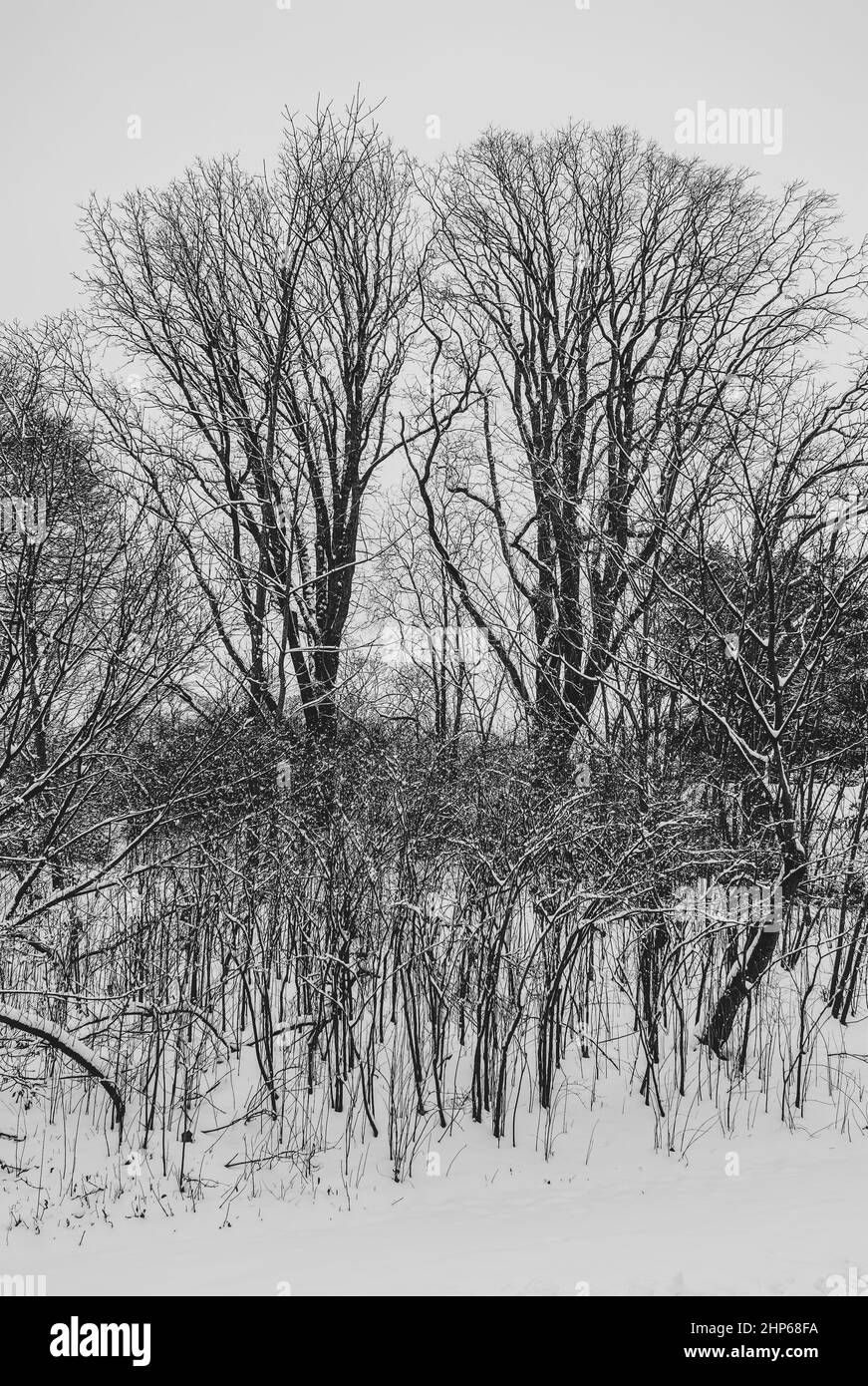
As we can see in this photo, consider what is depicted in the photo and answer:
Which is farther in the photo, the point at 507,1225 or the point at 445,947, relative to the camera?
the point at 445,947

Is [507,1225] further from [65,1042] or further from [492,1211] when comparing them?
[65,1042]

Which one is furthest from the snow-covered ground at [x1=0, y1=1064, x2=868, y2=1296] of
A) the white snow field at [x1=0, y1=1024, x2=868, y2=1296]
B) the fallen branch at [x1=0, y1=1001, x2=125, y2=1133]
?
the fallen branch at [x1=0, y1=1001, x2=125, y2=1133]

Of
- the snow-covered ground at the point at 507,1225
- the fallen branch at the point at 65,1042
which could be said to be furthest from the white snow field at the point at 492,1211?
the fallen branch at the point at 65,1042

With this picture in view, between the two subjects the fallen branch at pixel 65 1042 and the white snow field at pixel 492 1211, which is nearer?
the white snow field at pixel 492 1211

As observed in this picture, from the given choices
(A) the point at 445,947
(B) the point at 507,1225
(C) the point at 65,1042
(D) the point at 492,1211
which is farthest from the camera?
(A) the point at 445,947

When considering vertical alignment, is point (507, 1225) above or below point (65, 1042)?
below

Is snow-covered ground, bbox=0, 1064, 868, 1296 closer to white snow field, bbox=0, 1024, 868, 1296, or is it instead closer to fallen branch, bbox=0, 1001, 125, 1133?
white snow field, bbox=0, 1024, 868, 1296

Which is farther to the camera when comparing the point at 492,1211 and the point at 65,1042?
the point at 65,1042

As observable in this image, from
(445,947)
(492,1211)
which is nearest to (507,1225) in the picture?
(492,1211)

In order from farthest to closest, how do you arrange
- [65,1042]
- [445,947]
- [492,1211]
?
[445,947]
[65,1042]
[492,1211]

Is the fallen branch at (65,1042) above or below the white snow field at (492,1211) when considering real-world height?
above

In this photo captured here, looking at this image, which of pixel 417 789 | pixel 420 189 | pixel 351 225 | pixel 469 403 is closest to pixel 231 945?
pixel 417 789

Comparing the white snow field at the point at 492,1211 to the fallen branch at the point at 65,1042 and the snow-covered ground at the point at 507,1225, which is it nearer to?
the snow-covered ground at the point at 507,1225

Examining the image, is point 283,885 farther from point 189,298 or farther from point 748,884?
point 189,298
